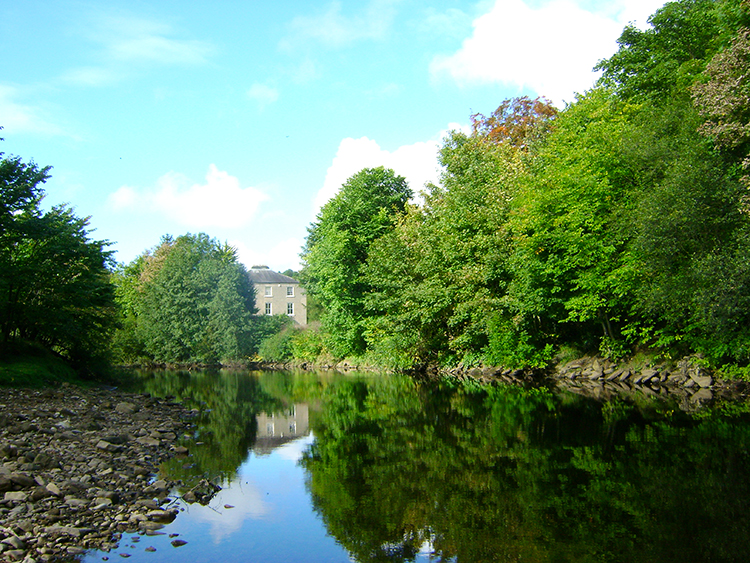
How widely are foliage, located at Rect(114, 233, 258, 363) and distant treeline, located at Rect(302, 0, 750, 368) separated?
1922 centimetres

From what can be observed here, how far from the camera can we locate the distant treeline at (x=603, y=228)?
23.2m

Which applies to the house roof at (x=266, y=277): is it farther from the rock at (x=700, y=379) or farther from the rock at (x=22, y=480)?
the rock at (x=22, y=480)

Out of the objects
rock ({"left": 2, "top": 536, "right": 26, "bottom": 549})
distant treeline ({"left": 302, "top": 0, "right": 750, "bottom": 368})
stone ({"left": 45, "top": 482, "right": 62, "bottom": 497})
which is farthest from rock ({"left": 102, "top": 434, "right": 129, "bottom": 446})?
distant treeline ({"left": 302, "top": 0, "right": 750, "bottom": 368})

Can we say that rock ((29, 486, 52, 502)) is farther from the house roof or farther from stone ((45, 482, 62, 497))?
the house roof

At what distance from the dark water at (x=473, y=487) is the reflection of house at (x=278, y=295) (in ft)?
214

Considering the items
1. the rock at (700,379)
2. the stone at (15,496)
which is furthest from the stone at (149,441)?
the rock at (700,379)

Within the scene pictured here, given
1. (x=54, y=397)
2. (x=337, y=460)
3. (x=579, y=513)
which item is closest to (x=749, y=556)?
(x=579, y=513)

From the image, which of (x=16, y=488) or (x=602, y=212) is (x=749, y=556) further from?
(x=602, y=212)

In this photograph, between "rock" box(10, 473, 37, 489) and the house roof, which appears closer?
"rock" box(10, 473, 37, 489)

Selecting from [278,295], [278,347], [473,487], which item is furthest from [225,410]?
[278,295]

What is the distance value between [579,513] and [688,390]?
753 inches

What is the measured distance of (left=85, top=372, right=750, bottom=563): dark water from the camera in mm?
9125

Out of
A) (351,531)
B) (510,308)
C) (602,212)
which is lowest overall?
(351,531)

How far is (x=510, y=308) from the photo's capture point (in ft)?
111
